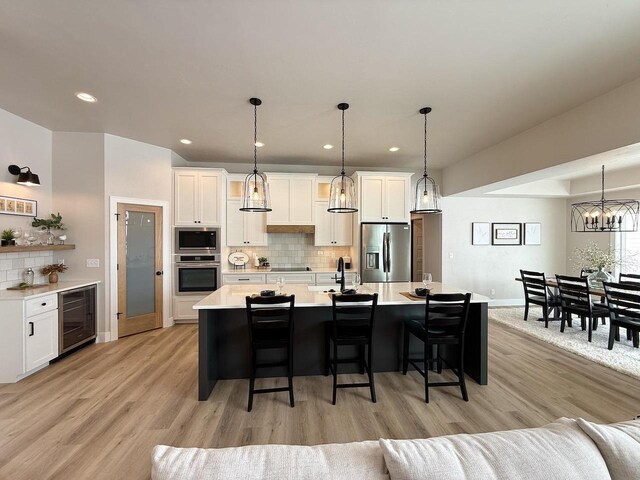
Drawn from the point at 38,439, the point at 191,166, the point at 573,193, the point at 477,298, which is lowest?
the point at 38,439

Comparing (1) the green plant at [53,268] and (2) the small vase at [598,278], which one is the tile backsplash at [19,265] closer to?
(1) the green plant at [53,268]

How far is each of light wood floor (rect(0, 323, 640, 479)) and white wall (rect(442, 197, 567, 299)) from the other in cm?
296

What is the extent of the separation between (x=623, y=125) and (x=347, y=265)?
13.5ft

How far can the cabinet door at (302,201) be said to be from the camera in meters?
5.44

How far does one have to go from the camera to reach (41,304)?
3291 millimetres

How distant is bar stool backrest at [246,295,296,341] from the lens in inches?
99.8

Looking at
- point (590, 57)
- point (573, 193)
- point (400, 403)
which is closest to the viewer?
point (590, 57)

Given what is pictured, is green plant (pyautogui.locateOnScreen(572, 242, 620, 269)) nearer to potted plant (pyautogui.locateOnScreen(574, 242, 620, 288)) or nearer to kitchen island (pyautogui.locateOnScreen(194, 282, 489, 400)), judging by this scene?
potted plant (pyautogui.locateOnScreen(574, 242, 620, 288))

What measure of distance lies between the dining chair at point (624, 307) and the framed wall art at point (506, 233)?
2.46m

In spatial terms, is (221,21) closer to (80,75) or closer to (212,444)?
(80,75)

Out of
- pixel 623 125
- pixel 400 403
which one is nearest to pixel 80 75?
pixel 400 403

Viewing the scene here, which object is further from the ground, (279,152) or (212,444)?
(279,152)

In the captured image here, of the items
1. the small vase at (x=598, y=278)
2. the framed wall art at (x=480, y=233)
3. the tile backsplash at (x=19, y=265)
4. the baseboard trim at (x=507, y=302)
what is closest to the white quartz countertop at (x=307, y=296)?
the tile backsplash at (x=19, y=265)

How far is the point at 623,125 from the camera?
2.83 m
